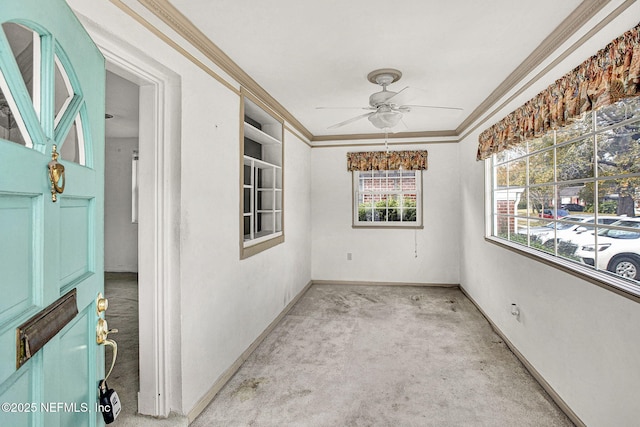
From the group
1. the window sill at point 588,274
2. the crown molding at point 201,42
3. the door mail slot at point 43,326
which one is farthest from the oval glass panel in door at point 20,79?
the window sill at point 588,274

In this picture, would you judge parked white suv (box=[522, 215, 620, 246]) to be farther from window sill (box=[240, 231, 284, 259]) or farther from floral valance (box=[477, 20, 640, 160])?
window sill (box=[240, 231, 284, 259])

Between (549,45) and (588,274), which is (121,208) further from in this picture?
(588,274)

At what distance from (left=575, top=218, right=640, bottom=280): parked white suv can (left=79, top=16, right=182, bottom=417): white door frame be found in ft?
8.28

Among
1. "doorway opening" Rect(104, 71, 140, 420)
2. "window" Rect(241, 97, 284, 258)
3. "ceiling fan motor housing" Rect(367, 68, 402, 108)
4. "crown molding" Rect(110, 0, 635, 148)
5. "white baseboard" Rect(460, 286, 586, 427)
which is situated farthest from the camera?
"doorway opening" Rect(104, 71, 140, 420)

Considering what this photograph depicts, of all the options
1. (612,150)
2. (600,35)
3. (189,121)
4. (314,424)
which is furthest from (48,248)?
(600,35)

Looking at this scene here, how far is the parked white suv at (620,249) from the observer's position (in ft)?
5.77

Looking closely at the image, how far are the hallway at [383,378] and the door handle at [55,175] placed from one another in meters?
1.87

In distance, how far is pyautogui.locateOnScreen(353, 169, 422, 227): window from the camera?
564 centimetres

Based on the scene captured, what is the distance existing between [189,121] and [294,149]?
2.64 meters

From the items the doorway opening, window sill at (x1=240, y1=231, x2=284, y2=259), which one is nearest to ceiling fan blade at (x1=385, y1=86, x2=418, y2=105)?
window sill at (x1=240, y1=231, x2=284, y2=259)

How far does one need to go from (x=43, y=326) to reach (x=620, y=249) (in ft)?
8.30

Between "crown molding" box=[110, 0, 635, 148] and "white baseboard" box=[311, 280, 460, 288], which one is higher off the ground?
"crown molding" box=[110, 0, 635, 148]

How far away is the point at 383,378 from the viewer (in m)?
2.65

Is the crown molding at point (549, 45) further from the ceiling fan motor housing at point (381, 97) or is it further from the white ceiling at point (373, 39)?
the ceiling fan motor housing at point (381, 97)
